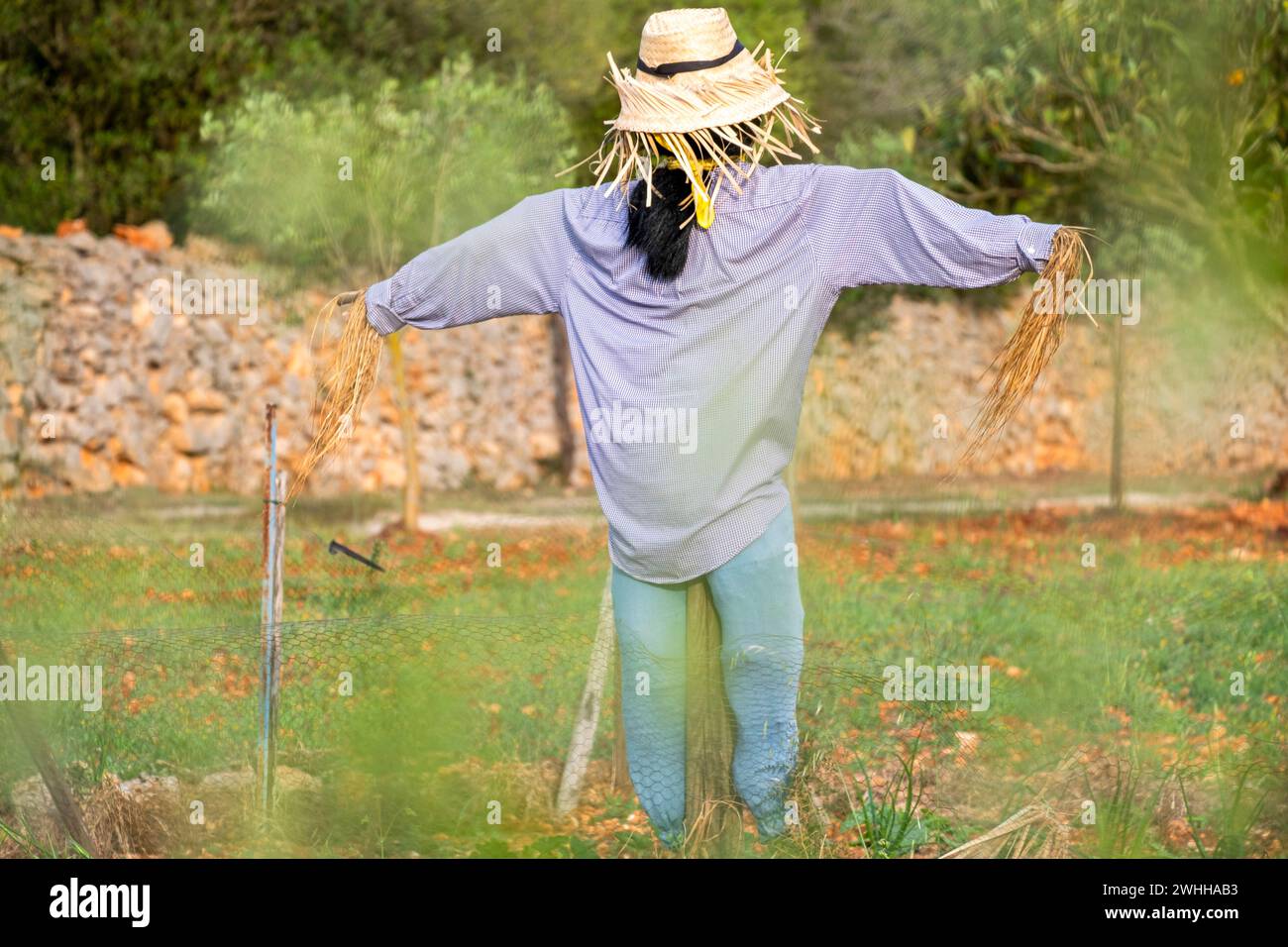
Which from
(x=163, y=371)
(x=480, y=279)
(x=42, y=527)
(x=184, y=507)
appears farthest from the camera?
(x=163, y=371)

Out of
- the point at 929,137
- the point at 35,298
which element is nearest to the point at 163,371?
the point at 35,298

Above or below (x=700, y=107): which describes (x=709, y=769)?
A: below

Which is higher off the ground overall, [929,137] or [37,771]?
[929,137]

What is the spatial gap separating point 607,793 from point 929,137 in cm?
1061

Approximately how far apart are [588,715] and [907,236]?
4.78ft

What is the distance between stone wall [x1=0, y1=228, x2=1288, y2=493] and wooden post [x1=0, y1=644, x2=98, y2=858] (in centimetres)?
793

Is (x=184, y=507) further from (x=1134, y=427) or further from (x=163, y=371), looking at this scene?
(x=1134, y=427)

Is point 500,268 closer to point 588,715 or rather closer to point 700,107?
point 700,107

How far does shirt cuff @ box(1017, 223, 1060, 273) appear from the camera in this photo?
300 cm

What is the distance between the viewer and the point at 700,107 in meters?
3.14

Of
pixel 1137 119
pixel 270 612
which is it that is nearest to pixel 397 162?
pixel 1137 119

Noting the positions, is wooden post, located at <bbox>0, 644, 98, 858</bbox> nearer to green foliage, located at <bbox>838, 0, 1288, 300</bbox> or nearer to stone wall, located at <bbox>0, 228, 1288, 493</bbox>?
stone wall, located at <bbox>0, 228, 1288, 493</bbox>

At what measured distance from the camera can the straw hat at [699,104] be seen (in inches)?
124

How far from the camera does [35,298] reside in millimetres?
12883
